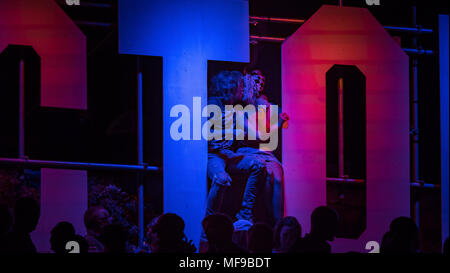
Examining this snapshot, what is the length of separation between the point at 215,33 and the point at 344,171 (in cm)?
161

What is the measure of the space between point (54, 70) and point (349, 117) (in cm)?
249

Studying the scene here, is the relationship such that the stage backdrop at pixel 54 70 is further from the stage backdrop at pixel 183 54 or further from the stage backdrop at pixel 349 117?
the stage backdrop at pixel 349 117

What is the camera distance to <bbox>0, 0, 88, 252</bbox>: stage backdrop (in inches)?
157

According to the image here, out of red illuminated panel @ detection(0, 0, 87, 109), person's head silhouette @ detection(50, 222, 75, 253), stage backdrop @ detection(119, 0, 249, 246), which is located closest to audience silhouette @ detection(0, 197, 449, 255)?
person's head silhouette @ detection(50, 222, 75, 253)

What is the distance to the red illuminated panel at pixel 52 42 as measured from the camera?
4035mm

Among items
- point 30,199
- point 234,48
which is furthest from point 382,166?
point 30,199

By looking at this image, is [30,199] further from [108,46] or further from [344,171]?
[344,171]

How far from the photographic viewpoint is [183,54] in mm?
4262

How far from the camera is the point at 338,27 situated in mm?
4574

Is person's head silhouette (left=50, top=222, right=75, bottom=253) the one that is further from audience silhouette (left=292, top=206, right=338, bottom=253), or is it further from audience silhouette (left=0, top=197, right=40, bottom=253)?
audience silhouette (left=292, top=206, right=338, bottom=253)

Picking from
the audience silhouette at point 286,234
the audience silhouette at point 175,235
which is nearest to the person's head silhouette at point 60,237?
the audience silhouette at point 175,235

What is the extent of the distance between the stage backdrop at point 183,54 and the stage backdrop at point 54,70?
1.38 ft

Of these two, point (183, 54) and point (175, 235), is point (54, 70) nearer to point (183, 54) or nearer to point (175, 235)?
point (183, 54)

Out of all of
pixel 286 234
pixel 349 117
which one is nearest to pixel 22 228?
pixel 286 234
